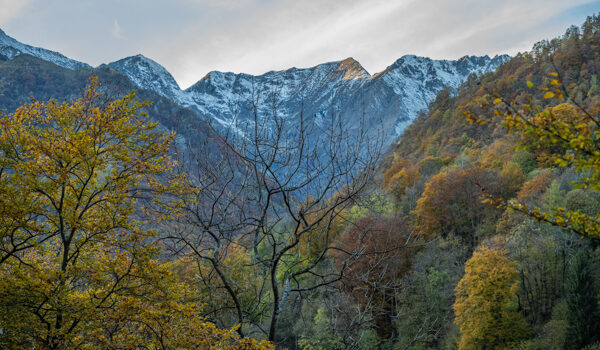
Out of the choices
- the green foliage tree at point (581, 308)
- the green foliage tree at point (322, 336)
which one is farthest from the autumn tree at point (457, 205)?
the green foliage tree at point (322, 336)

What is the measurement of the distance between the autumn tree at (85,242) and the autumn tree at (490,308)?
2065 centimetres

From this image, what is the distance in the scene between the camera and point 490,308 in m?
22.5

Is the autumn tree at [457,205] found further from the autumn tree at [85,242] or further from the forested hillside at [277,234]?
the autumn tree at [85,242]

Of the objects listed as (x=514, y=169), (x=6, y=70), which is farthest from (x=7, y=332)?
(x=6, y=70)

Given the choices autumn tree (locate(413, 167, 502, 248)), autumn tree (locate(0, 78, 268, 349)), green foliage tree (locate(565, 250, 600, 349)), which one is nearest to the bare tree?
autumn tree (locate(0, 78, 268, 349))

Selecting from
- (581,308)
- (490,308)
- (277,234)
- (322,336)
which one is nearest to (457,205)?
(490,308)

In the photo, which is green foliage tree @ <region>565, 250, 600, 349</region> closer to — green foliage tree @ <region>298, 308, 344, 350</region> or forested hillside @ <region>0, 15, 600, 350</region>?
forested hillside @ <region>0, 15, 600, 350</region>

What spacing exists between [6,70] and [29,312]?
18146cm

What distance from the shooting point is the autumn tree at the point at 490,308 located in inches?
876

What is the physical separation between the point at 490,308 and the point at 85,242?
23092mm

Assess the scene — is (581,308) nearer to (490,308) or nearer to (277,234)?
(490,308)

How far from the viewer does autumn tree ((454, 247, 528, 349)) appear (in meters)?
22.2

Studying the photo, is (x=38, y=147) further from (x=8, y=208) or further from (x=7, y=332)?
(x=7, y=332)

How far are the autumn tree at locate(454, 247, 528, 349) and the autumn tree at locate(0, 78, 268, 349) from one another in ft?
67.7
